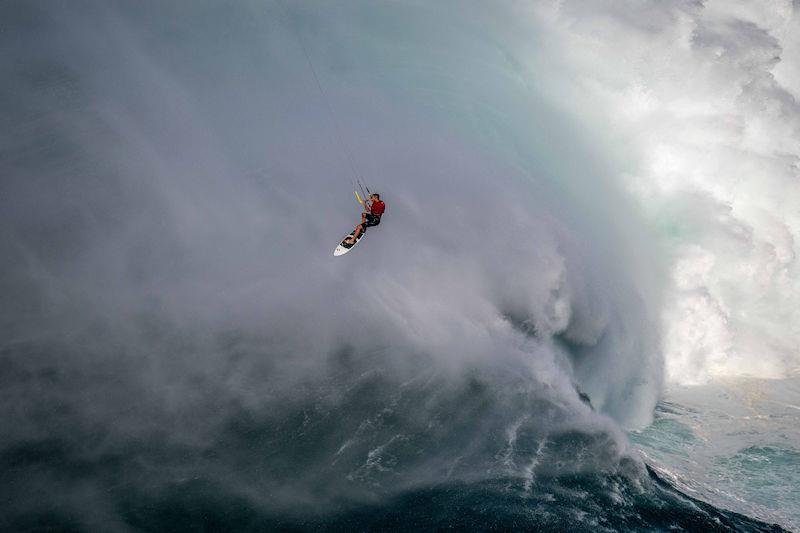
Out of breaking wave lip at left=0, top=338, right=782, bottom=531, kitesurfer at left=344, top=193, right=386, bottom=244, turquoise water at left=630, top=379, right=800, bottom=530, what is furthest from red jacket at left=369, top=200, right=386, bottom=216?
turquoise water at left=630, top=379, right=800, bottom=530

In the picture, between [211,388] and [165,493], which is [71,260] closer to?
[211,388]

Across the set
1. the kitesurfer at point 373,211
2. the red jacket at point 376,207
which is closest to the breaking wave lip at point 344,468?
the kitesurfer at point 373,211

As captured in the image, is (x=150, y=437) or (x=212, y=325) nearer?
(x=150, y=437)

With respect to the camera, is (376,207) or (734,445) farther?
(734,445)

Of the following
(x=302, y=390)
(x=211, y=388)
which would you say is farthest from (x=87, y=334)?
(x=302, y=390)

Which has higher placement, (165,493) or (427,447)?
(427,447)

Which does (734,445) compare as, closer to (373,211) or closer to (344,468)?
(344,468)

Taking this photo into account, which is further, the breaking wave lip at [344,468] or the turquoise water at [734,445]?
the turquoise water at [734,445]

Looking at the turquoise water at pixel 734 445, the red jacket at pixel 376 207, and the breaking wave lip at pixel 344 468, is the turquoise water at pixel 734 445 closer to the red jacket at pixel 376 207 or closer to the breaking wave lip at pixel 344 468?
the breaking wave lip at pixel 344 468

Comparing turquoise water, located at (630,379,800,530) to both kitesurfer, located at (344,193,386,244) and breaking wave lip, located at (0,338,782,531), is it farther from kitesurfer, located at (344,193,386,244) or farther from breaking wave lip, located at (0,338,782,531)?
kitesurfer, located at (344,193,386,244)

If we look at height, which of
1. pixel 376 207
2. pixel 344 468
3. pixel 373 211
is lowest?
pixel 344 468

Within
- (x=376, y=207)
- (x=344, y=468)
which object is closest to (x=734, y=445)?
(x=344, y=468)
